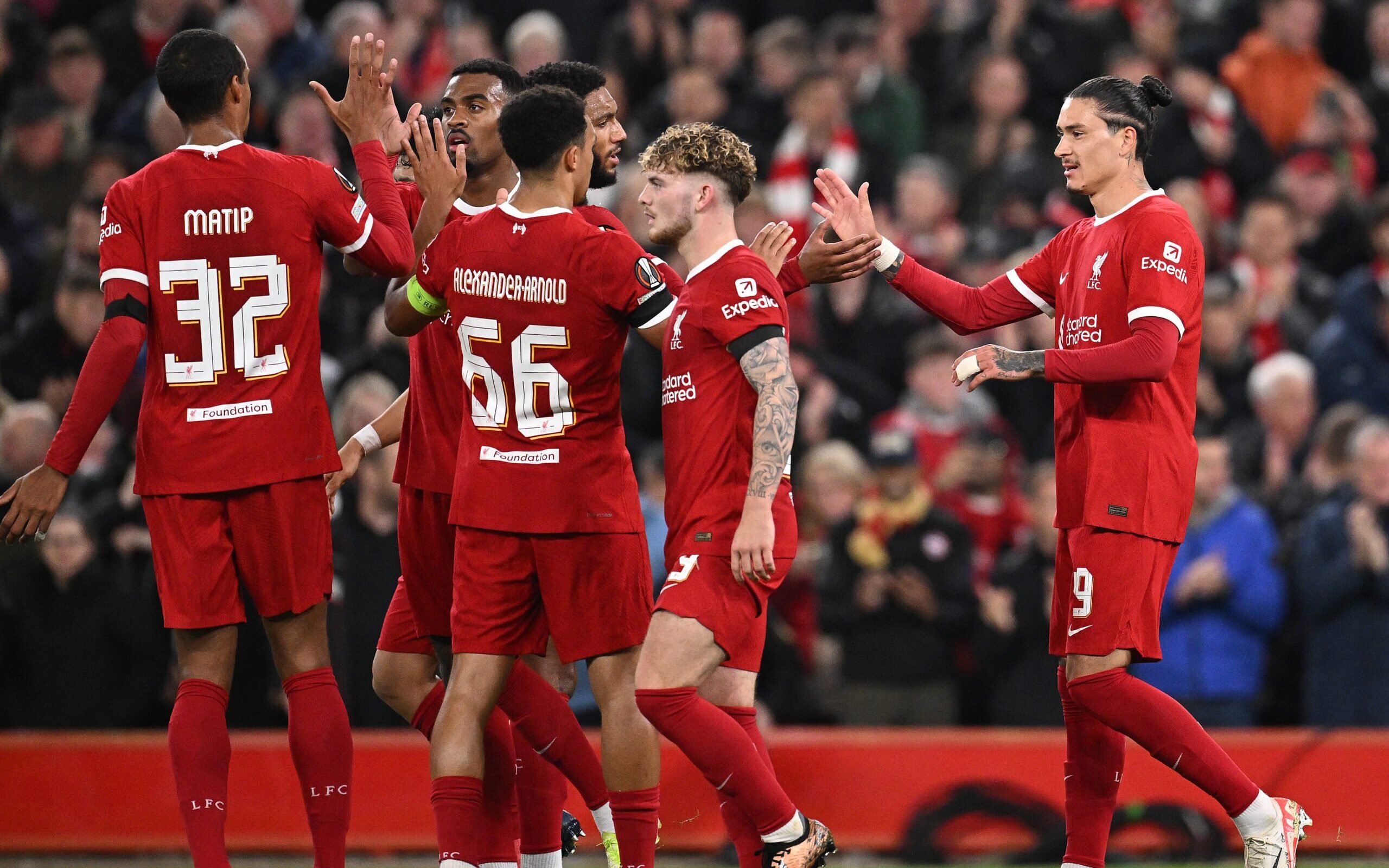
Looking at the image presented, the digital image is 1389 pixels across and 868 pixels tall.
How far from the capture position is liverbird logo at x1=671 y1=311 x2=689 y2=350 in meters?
6.08

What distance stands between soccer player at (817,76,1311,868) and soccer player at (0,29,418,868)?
2107 mm

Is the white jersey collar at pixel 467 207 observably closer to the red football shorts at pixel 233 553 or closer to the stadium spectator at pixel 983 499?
the red football shorts at pixel 233 553

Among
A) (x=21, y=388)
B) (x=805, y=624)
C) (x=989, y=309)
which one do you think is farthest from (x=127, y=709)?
(x=989, y=309)

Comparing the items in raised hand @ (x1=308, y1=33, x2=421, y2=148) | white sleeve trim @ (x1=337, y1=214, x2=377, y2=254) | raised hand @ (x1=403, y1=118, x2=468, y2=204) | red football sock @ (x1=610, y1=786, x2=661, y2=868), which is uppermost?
raised hand @ (x1=308, y1=33, x2=421, y2=148)

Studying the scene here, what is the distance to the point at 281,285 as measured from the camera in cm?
627

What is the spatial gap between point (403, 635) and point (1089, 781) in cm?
266

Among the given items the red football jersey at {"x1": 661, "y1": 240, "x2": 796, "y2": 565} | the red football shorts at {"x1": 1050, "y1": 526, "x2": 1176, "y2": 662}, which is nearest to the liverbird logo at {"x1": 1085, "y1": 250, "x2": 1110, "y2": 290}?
the red football shorts at {"x1": 1050, "y1": 526, "x2": 1176, "y2": 662}

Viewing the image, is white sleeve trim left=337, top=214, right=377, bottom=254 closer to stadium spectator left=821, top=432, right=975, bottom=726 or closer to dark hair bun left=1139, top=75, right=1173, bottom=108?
dark hair bun left=1139, top=75, right=1173, bottom=108

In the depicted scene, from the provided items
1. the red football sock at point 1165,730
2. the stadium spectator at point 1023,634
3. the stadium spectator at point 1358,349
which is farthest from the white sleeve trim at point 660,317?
the stadium spectator at point 1358,349

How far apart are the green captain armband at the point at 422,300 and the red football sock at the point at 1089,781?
2.64 m

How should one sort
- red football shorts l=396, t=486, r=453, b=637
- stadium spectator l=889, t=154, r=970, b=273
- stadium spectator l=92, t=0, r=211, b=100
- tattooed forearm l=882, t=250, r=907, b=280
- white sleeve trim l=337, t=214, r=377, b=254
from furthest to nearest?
stadium spectator l=92, t=0, r=211, b=100, stadium spectator l=889, t=154, r=970, b=273, tattooed forearm l=882, t=250, r=907, b=280, red football shorts l=396, t=486, r=453, b=637, white sleeve trim l=337, t=214, r=377, b=254

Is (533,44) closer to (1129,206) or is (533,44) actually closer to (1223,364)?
(1223,364)

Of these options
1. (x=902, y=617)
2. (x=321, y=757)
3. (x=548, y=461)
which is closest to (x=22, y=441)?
(x=321, y=757)

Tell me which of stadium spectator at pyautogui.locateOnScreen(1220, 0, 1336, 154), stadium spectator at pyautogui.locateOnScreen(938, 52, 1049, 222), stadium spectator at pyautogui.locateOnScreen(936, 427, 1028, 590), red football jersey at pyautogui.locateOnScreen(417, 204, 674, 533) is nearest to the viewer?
red football jersey at pyautogui.locateOnScreen(417, 204, 674, 533)
